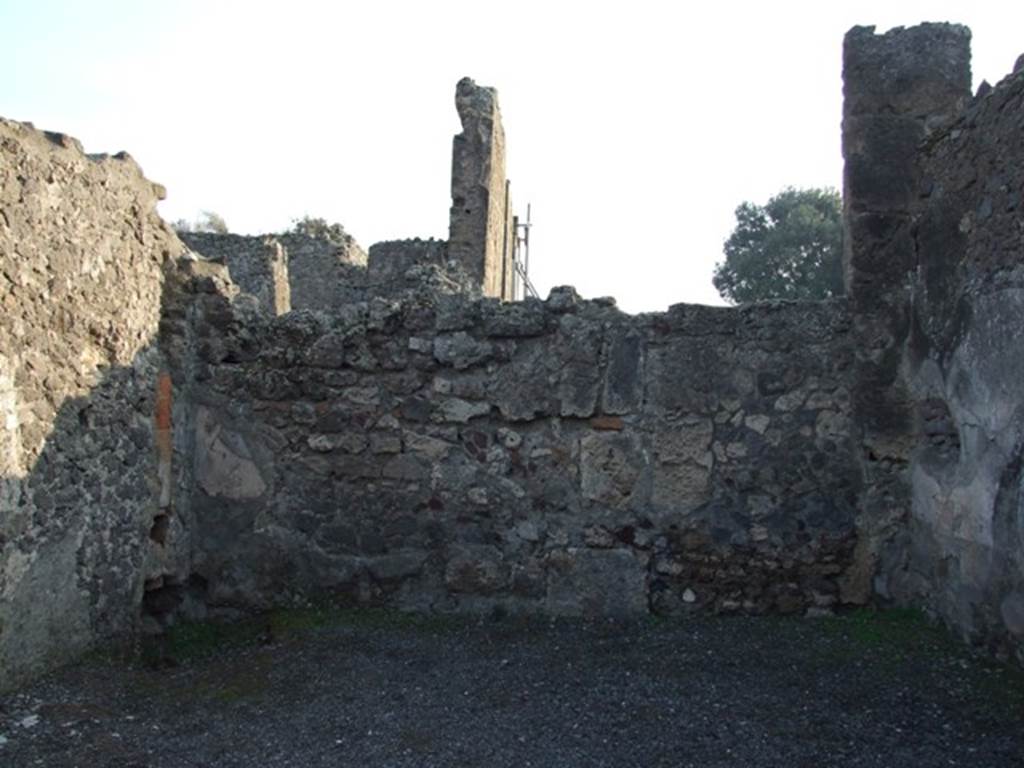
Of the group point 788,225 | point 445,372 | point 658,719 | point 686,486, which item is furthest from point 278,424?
point 788,225

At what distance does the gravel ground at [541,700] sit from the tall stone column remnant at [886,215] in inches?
21.9

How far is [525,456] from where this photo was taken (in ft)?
16.1

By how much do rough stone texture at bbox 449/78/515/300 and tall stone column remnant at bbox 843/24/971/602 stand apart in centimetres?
1058

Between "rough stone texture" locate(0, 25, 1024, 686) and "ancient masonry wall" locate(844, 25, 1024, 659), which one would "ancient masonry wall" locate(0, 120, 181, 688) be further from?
"ancient masonry wall" locate(844, 25, 1024, 659)

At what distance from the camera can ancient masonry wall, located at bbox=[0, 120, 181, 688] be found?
3611 millimetres

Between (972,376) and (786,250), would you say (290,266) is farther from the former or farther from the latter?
(786,250)

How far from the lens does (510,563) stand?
484cm

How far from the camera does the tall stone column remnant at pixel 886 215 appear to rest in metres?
4.63

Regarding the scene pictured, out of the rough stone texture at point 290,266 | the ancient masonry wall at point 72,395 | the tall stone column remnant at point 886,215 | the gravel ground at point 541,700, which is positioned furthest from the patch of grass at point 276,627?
the rough stone texture at point 290,266

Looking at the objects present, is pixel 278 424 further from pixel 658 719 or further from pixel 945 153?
pixel 945 153

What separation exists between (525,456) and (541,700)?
5.04 feet

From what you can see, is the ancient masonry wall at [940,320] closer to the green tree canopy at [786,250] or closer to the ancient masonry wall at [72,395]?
the ancient masonry wall at [72,395]

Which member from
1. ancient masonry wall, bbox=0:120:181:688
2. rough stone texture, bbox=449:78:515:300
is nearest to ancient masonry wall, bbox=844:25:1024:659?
ancient masonry wall, bbox=0:120:181:688

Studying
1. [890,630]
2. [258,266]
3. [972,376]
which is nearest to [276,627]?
[890,630]
